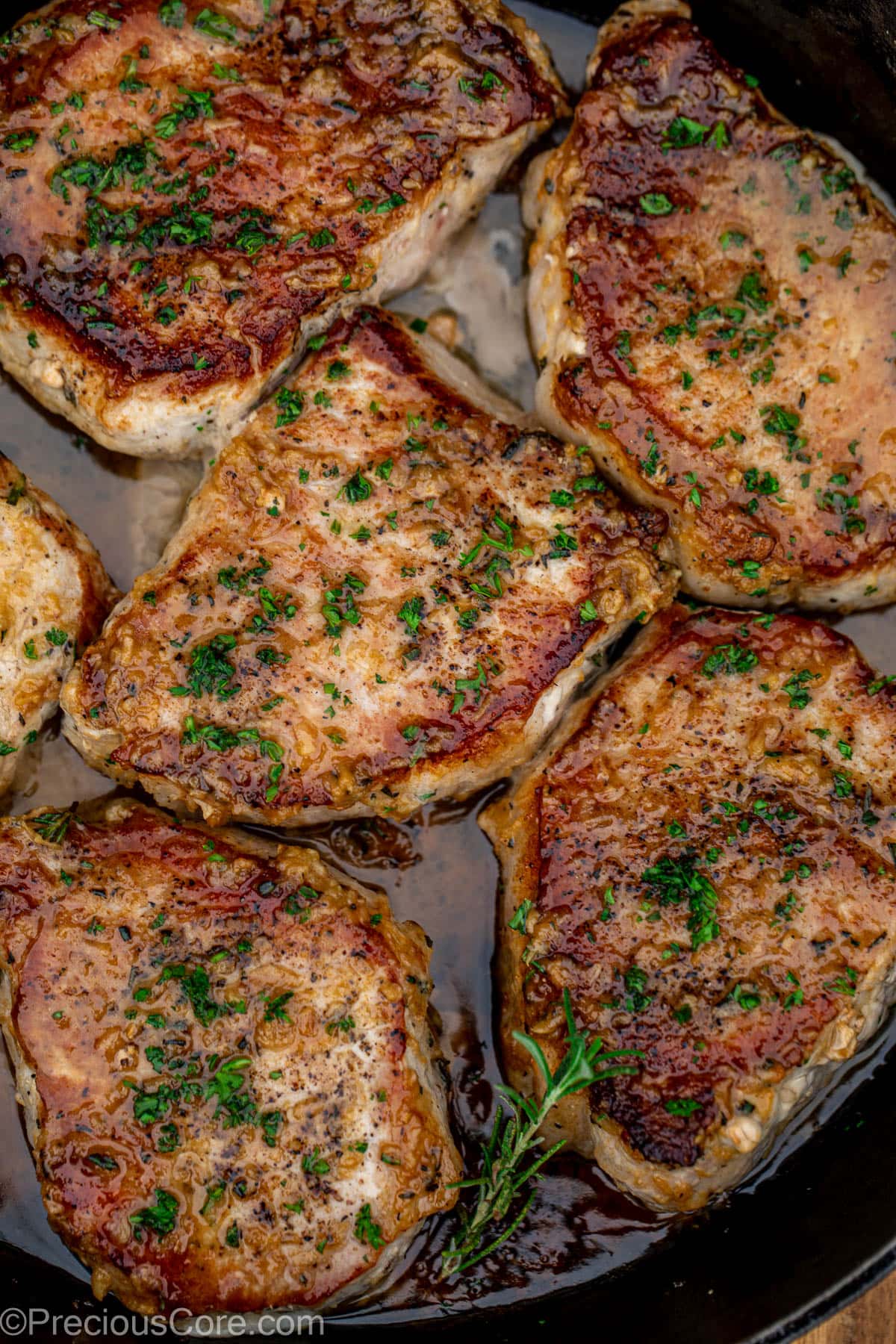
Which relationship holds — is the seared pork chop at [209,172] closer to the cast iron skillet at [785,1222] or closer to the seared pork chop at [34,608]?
the seared pork chop at [34,608]

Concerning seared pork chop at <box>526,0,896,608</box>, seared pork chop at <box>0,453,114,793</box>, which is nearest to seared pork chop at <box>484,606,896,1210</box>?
seared pork chop at <box>526,0,896,608</box>

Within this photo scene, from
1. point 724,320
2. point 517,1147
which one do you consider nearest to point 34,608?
point 517,1147

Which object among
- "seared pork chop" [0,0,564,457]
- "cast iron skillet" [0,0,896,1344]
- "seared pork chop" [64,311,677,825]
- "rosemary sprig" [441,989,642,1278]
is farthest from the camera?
"seared pork chop" [0,0,564,457]

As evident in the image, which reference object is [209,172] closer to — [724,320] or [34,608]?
[34,608]

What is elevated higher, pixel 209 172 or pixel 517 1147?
pixel 209 172

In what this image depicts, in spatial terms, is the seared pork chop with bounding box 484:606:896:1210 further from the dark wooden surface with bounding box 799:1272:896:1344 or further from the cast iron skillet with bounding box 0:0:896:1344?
the dark wooden surface with bounding box 799:1272:896:1344

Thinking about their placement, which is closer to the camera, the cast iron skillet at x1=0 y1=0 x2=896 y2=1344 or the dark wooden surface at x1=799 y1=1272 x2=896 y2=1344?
the cast iron skillet at x1=0 y1=0 x2=896 y2=1344
